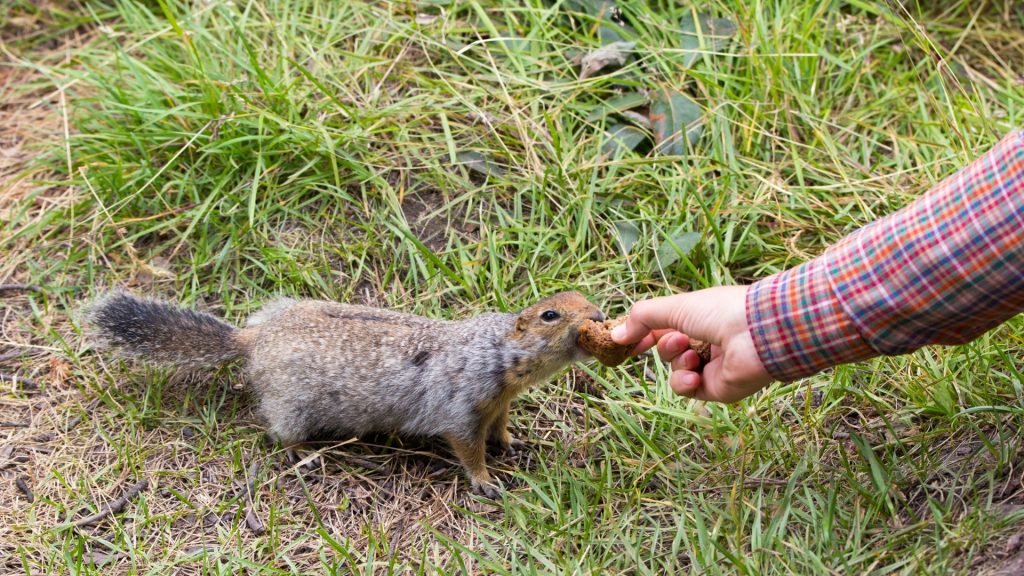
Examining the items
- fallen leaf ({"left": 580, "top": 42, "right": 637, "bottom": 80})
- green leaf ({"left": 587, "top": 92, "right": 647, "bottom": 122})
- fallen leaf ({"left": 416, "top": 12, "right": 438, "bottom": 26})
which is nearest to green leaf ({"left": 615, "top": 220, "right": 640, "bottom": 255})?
green leaf ({"left": 587, "top": 92, "right": 647, "bottom": 122})

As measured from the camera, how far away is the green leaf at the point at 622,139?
513 cm

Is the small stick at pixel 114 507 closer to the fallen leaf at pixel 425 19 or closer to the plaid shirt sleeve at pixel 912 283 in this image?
the plaid shirt sleeve at pixel 912 283

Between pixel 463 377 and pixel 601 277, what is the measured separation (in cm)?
97

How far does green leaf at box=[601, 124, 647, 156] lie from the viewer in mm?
5133

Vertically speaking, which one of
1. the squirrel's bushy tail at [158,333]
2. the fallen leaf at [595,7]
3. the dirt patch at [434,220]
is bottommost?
the squirrel's bushy tail at [158,333]

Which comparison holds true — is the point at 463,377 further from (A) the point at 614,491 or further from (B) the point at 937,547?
(B) the point at 937,547

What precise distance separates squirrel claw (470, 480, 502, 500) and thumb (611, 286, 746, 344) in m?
0.92

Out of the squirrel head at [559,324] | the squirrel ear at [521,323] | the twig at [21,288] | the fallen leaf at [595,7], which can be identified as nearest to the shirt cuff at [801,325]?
the squirrel head at [559,324]

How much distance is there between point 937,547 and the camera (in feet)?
10.5

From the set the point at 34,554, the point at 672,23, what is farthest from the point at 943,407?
the point at 34,554

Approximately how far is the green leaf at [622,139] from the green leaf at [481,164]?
1.76ft

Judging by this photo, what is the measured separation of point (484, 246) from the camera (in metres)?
4.88

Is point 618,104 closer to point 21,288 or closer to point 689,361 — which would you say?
point 689,361

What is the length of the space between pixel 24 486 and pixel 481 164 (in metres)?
2.52
